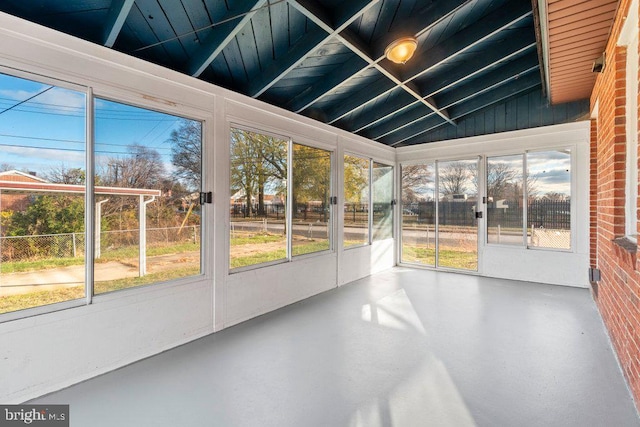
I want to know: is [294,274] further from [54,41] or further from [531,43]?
[531,43]

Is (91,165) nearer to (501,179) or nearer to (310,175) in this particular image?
(310,175)

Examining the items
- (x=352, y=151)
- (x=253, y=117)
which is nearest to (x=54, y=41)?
(x=253, y=117)

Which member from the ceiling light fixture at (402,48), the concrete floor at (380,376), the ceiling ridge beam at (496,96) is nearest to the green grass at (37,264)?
the concrete floor at (380,376)

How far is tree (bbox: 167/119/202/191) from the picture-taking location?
2961 mm

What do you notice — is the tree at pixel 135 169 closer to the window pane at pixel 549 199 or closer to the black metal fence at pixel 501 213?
the black metal fence at pixel 501 213

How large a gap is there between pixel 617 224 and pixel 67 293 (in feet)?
15.0

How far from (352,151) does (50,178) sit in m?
4.08

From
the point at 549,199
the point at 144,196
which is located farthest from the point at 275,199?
the point at 549,199

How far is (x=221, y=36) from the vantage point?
255cm

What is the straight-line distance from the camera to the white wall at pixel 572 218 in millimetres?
4719

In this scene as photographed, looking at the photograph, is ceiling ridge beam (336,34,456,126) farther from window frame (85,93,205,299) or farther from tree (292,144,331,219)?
window frame (85,93,205,299)

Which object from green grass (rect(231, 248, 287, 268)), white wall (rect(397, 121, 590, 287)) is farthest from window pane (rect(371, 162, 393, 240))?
green grass (rect(231, 248, 287, 268))

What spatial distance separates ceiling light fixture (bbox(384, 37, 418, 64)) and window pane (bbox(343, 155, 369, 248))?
2518mm

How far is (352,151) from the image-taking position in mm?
5309
